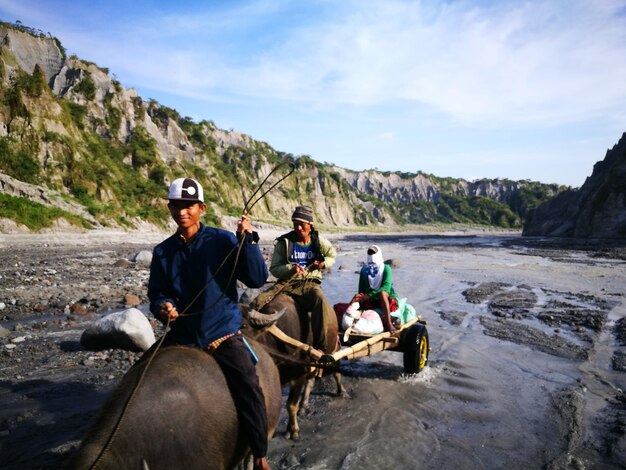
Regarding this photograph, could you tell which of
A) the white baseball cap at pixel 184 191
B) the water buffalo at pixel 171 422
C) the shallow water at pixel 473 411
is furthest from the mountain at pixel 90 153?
the shallow water at pixel 473 411

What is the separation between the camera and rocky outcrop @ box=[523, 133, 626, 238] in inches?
1960

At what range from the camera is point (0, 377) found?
5910 mm

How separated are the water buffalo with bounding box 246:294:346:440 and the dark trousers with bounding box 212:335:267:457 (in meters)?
1.07

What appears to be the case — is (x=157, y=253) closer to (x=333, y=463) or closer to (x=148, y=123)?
(x=333, y=463)

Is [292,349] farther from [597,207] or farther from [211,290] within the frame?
[597,207]

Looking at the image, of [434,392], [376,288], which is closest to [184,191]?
[376,288]

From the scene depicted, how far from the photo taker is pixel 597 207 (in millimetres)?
52656

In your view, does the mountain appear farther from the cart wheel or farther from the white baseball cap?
the cart wheel

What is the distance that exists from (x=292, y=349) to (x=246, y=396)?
1.63 meters

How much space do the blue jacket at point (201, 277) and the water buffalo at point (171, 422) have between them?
26 cm

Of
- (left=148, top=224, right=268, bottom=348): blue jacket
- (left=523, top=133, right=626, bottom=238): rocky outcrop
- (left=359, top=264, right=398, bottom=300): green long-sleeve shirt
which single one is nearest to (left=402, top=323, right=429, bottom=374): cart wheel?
(left=359, top=264, right=398, bottom=300): green long-sleeve shirt

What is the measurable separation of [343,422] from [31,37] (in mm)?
59586

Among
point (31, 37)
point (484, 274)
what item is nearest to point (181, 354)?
point (484, 274)

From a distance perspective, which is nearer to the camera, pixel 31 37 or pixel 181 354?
pixel 181 354
